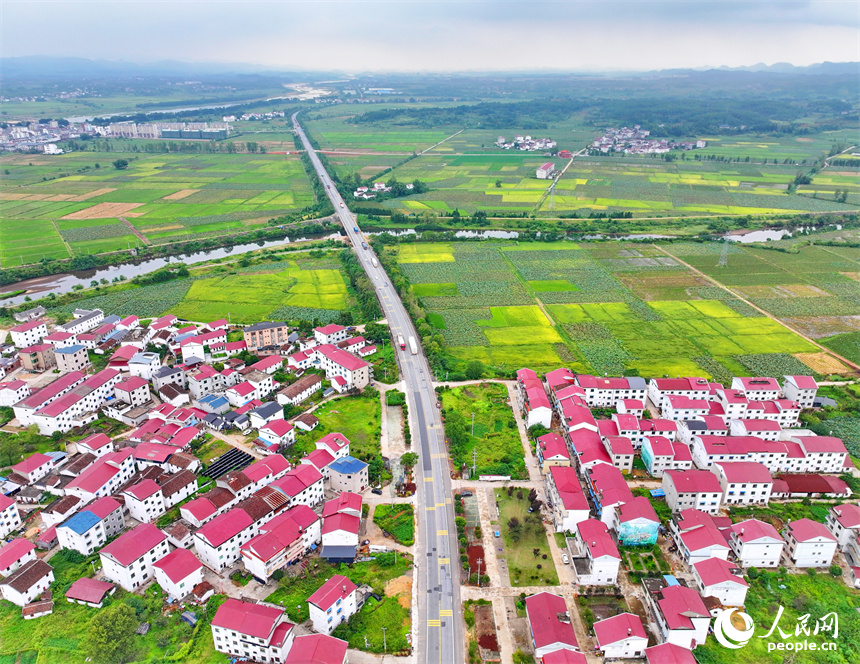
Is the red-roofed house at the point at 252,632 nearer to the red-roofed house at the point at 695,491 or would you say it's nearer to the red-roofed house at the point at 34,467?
the red-roofed house at the point at 34,467

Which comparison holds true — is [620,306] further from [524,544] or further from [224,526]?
[224,526]

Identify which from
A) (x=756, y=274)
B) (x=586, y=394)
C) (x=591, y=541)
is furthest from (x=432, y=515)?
(x=756, y=274)

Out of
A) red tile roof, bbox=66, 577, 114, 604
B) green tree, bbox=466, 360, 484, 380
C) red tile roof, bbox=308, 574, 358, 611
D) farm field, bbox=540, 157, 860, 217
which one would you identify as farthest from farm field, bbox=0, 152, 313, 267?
red tile roof, bbox=308, 574, 358, 611

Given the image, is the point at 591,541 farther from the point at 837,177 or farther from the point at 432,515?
the point at 837,177

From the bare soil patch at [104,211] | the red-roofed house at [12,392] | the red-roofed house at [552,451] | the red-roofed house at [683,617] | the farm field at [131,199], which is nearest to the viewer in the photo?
the red-roofed house at [683,617]

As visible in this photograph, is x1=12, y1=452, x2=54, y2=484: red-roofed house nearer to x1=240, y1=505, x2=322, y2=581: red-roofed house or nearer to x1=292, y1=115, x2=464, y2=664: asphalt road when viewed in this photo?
x1=240, y1=505, x2=322, y2=581: red-roofed house

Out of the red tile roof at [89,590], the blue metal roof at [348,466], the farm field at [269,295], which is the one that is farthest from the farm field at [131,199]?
the blue metal roof at [348,466]

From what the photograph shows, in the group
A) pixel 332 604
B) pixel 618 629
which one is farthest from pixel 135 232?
pixel 618 629
